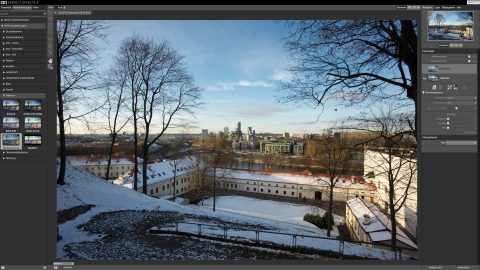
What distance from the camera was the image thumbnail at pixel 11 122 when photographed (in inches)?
131

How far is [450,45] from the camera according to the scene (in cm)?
331

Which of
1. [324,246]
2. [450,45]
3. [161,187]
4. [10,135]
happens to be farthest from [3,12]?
[161,187]

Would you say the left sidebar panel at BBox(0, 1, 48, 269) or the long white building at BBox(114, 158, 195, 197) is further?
the long white building at BBox(114, 158, 195, 197)

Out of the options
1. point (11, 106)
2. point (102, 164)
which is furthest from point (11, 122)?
point (102, 164)

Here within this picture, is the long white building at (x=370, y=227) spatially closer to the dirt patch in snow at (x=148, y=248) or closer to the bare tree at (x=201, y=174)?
the dirt patch in snow at (x=148, y=248)

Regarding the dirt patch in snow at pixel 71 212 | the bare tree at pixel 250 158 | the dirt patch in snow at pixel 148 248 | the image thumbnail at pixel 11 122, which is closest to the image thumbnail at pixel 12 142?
the image thumbnail at pixel 11 122

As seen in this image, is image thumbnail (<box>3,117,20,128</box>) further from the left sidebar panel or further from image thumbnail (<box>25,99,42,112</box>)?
image thumbnail (<box>25,99,42,112</box>)

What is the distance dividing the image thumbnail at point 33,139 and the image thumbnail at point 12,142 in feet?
0.25

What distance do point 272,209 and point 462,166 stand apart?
89.6 feet

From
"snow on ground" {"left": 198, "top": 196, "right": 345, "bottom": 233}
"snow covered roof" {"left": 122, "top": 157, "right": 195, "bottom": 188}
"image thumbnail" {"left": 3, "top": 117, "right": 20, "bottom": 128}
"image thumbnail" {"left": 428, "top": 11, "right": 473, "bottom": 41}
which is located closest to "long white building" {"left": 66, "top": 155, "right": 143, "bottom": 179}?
"snow covered roof" {"left": 122, "top": 157, "right": 195, "bottom": 188}

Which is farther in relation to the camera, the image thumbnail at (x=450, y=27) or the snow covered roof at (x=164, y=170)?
the snow covered roof at (x=164, y=170)

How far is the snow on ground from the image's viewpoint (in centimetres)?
2572

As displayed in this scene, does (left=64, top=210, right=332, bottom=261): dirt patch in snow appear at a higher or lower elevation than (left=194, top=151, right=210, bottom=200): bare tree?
higher
